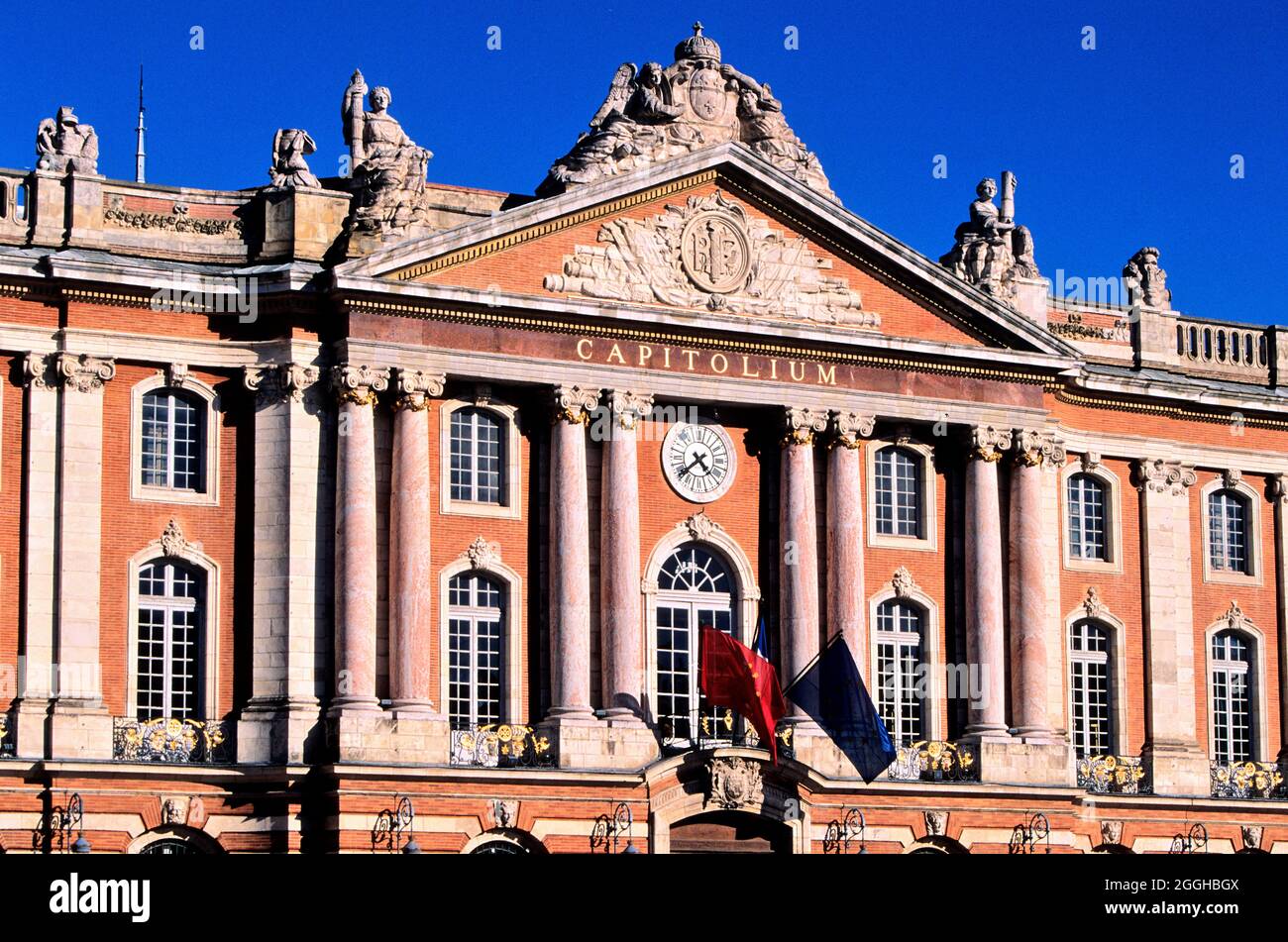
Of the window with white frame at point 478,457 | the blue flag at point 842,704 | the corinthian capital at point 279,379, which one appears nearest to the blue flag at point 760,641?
the blue flag at point 842,704

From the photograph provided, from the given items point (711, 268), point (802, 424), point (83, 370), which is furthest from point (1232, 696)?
point (83, 370)

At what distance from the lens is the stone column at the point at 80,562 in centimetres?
4281

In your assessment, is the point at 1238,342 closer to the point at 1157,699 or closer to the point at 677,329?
the point at 1157,699

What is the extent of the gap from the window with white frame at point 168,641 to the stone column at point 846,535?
38.9ft

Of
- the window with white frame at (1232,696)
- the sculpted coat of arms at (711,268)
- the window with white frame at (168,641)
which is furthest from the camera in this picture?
the window with white frame at (1232,696)

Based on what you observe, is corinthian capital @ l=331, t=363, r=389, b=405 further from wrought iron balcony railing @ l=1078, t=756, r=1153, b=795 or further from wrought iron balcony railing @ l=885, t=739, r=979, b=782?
wrought iron balcony railing @ l=1078, t=756, r=1153, b=795

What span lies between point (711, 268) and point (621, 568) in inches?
237

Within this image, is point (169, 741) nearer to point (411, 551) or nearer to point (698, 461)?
point (411, 551)

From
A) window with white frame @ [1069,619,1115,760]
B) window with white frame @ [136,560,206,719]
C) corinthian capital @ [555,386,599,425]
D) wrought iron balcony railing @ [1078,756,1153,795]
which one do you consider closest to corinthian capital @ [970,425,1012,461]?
window with white frame @ [1069,619,1115,760]

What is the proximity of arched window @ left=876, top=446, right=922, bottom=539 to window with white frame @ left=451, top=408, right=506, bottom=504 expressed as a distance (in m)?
7.89

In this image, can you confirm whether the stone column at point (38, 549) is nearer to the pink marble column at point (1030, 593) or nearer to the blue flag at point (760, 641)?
the blue flag at point (760, 641)

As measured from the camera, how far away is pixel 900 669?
163 feet
